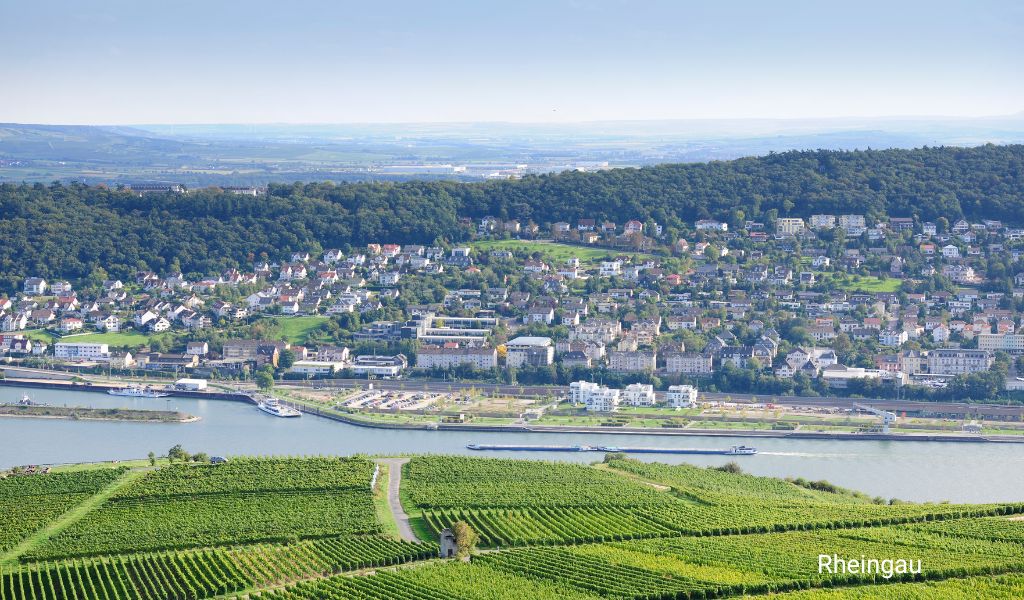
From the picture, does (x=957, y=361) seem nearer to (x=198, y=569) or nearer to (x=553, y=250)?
(x=553, y=250)

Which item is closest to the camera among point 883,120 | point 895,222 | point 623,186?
point 895,222

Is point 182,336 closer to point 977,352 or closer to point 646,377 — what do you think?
point 646,377

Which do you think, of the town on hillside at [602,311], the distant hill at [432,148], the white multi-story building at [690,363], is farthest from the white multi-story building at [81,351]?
the distant hill at [432,148]

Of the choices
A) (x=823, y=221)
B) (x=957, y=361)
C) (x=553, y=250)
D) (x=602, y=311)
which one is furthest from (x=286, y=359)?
(x=823, y=221)

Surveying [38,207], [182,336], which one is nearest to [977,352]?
[182,336]

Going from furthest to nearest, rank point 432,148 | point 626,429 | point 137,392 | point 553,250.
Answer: point 432,148 < point 553,250 < point 137,392 < point 626,429

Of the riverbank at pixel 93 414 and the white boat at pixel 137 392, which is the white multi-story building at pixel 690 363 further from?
the white boat at pixel 137 392
